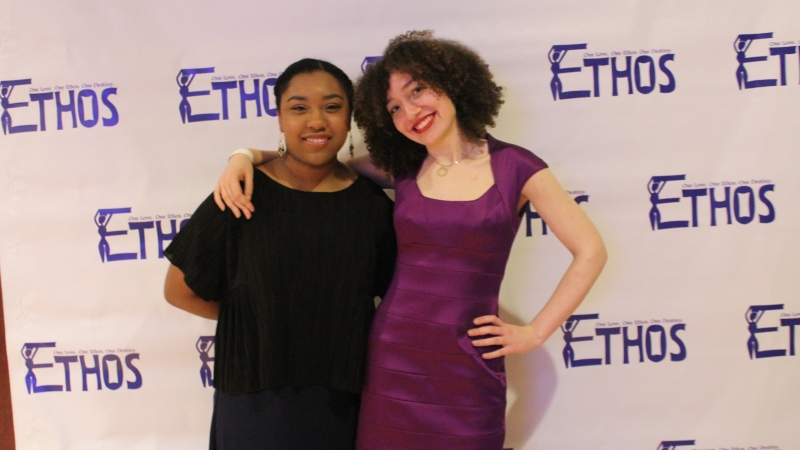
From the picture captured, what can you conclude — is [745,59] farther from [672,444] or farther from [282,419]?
[282,419]

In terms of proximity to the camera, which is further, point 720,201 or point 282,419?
point 720,201

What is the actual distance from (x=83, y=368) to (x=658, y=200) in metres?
2.33

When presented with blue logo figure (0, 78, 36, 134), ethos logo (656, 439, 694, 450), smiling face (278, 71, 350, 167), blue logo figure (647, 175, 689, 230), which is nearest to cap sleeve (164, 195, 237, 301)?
smiling face (278, 71, 350, 167)

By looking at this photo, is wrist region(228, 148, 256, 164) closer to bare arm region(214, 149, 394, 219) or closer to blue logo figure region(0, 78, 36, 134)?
bare arm region(214, 149, 394, 219)

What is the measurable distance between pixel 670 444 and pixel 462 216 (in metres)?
1.44

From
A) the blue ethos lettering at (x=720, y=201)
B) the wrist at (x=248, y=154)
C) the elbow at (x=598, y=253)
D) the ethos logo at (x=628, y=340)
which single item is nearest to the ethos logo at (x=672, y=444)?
the ethos logo at (x=628, y=340)

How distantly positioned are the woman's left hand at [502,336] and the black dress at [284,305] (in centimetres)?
34

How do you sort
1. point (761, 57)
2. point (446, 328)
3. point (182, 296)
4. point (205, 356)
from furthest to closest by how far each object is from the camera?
point (205, 356), point (761, 57), point (182, 296), point (446, 328)

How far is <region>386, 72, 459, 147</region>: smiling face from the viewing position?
150cm

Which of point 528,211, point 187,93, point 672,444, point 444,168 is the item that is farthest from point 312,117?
point 672,444

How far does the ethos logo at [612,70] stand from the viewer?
2.04 meters

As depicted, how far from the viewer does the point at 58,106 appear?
6.85ft

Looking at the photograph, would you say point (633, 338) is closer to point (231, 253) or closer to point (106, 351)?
point (231, 253)

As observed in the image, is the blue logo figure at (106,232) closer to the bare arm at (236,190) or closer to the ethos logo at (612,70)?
the bare arm at (236,190)
